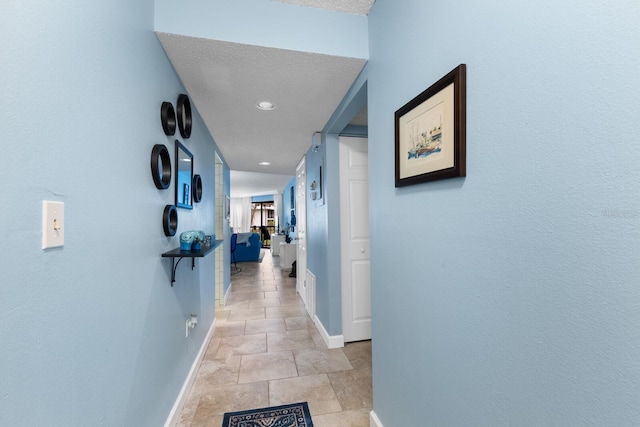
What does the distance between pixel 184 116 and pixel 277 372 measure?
82.6 inches

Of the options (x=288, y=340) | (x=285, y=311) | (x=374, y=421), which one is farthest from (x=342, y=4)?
(x=285, y=311)

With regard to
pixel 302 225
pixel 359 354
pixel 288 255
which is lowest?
pixel 359 354

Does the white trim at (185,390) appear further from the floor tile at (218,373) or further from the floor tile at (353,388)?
the floor tile at (353,388)

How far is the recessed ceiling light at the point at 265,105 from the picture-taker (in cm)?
228

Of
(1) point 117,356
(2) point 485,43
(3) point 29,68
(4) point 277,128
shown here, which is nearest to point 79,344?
(1) point 117,356

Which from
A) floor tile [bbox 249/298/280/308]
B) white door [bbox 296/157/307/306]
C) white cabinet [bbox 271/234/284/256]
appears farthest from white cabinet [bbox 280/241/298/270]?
floor tile [bbox 249/298/280/308]

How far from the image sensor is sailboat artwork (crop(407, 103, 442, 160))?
105 centimetres

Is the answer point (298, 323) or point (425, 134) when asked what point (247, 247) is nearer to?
point (298, 323)

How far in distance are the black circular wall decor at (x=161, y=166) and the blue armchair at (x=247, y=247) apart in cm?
674

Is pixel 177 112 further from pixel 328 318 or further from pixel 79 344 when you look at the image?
pixel 328 318

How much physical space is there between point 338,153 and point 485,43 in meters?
2.04

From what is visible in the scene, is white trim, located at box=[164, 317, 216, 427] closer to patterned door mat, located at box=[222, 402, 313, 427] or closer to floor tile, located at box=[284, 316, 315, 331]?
patterned door mat, located at box=[222, 402, 313, 427]

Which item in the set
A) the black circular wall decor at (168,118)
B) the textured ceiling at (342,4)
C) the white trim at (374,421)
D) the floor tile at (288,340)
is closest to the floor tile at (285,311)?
the floor tile at (288,340)

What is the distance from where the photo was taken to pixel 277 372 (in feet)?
7.64
